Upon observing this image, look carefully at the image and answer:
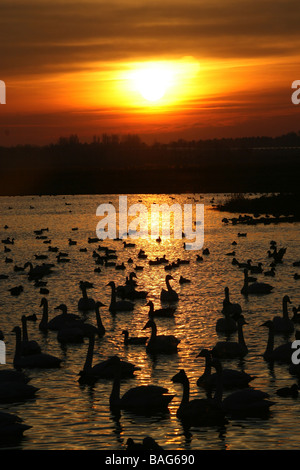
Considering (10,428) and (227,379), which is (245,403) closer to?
(227,379)

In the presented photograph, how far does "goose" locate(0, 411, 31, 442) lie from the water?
0.75ft

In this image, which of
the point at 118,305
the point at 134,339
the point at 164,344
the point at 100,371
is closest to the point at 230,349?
the point at 164,344

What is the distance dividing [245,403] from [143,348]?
7.14 metres

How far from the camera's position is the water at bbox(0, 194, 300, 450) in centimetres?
1636

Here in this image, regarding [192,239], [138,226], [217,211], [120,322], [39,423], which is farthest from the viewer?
[217,211]

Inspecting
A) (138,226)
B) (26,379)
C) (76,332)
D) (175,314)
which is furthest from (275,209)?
(26,379)

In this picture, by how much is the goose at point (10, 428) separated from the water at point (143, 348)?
23cm

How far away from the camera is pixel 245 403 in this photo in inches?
690

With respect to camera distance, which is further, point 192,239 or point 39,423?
point 192,239

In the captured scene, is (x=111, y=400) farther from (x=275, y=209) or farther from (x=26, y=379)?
(x=275, y=209)

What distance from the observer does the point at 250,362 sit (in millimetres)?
21906

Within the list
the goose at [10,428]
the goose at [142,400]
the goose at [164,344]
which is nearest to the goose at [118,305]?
the goose at [164,344]

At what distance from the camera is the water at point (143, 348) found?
16359mm

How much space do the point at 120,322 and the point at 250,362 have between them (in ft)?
26.1
